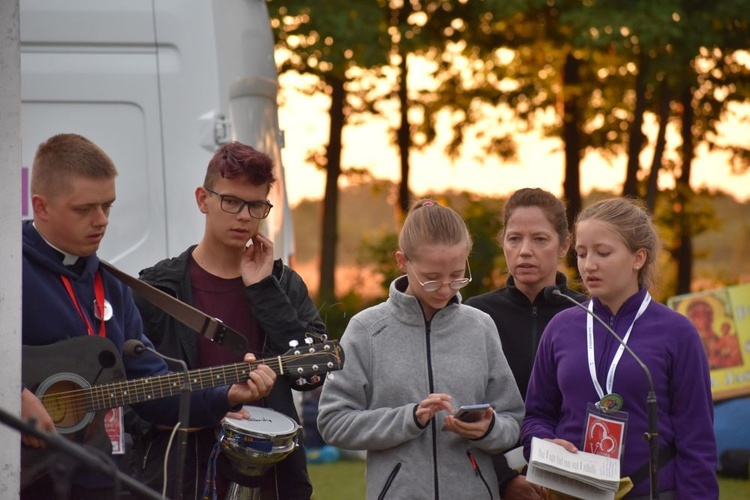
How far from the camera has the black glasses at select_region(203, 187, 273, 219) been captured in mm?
4680

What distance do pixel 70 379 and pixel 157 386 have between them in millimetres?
284

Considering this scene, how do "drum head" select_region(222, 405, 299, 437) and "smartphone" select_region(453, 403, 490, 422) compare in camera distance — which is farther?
"drum head" select_region(222, 405, 299, 437)

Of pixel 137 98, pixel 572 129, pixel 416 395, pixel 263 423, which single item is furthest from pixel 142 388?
pixel 572 129

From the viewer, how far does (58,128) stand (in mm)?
6379

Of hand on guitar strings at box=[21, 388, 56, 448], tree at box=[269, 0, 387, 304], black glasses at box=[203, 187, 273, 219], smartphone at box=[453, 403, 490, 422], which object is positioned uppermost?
tree at box=[269, 0, 387, 304]

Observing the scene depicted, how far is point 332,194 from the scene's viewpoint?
2070cm

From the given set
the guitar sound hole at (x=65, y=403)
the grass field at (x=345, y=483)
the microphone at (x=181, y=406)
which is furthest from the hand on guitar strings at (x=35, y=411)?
the grass field at (x=345, y=483)

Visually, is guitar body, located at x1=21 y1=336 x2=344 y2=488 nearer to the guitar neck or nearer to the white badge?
the guitar neck

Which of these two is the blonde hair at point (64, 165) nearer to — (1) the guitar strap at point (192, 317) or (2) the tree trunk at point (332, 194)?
(1) the guitar strap at point (192, 317)

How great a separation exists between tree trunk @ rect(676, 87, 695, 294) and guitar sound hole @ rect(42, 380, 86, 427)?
1798 centimetres

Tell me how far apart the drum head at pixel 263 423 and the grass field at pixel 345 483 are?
18.8 feet

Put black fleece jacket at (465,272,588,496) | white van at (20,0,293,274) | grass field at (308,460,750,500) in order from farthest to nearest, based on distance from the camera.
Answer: grass field at (308,460,750,500) → white van at (20,0,293,274) → black fleece jacket at (465,272,588,496)

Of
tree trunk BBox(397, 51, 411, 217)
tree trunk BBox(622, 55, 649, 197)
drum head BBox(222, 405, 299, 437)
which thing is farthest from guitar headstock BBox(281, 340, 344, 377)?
tree trunk BBox(397, 51, 411, 217)

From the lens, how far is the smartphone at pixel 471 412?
13.9 feet
